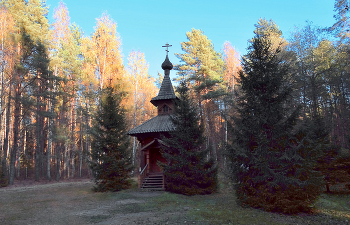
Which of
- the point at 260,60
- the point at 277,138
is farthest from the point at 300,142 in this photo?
the point at 260,60

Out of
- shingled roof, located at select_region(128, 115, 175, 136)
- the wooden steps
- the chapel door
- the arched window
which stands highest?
the arched window

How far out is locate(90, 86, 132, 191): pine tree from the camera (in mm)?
13914

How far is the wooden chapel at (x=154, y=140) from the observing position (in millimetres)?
14727

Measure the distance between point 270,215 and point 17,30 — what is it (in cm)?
2326

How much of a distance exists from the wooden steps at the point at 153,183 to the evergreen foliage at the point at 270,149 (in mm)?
6791

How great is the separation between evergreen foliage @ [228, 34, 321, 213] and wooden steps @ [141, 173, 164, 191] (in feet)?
22.3

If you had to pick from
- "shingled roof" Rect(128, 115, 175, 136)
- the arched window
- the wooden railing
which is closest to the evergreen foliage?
"shingled roof" Rect(128, 115, 175, 136)

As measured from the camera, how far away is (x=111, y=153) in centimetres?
1430

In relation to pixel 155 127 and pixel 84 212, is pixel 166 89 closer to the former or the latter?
pixel 155 127

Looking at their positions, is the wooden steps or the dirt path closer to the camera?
the dirt path

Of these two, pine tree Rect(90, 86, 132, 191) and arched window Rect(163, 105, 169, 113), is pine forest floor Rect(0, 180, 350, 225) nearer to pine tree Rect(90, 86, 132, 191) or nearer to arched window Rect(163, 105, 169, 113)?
pine tree Rect(90, 86, 132, 191)

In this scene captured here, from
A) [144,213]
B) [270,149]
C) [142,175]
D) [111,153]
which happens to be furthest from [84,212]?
[270,149]

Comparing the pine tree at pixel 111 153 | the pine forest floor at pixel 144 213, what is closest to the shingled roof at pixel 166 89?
the pine tree at pixel 111 153

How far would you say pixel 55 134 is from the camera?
21203 mm
